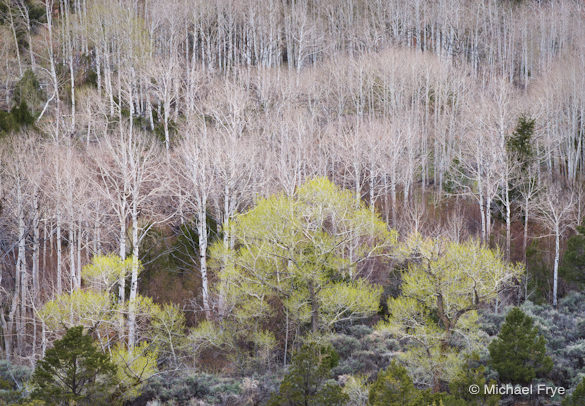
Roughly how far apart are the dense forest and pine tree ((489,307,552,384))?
0.07 metres

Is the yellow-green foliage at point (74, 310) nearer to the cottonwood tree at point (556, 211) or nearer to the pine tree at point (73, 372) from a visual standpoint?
the pine tree at point (73, 372)

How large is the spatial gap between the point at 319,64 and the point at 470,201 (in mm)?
21567

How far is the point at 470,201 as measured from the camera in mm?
34188

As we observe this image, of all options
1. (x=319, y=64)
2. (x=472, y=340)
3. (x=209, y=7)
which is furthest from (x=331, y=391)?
(x=209, y=7)

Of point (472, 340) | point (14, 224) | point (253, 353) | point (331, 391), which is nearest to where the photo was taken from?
point (331, 391)

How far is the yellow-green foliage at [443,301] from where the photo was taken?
1860 cm

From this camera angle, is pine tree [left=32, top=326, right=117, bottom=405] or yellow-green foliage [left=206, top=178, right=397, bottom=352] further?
yellow-green foliage [left=206, top=178, right=397, bottom=352]

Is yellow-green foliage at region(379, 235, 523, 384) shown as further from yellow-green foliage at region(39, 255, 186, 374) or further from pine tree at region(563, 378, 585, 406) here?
yellow-green foliage at region(39, 255, 186, 374)

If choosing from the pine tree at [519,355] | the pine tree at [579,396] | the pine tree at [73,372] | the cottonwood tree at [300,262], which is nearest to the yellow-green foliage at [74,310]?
the pine tree at [73,372]

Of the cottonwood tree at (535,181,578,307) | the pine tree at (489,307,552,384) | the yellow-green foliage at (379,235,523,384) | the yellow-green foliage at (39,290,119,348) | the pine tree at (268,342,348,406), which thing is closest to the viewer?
the pine tree at (268,342,348,406)

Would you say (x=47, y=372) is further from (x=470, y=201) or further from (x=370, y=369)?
(x=470, y=201)

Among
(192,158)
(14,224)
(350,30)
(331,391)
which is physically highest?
(350,30)

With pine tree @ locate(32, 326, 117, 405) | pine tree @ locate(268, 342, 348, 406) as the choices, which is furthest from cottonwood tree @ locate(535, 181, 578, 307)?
pine tree @ locate(32, 326, 117, 405)

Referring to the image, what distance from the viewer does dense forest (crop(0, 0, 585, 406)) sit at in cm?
1809
